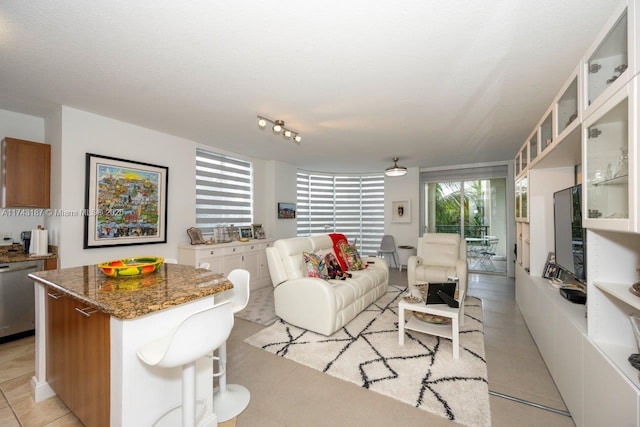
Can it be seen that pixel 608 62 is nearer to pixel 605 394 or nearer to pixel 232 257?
pixel 605 394

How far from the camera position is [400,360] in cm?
238

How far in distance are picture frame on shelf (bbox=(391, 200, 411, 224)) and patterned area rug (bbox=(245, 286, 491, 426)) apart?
338 centimetres

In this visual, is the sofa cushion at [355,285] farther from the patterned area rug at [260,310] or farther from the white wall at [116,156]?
the white wall at [116,156]

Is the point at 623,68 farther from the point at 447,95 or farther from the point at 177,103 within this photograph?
the point at 177,103

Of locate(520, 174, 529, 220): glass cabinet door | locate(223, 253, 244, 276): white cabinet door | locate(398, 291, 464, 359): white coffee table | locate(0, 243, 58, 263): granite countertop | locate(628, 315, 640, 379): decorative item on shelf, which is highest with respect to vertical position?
locate(520, 174, 529, 220): glass cabinet door

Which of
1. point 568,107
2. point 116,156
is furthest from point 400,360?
point 116,156

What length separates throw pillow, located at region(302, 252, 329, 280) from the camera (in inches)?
129

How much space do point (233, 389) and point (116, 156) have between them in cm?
310

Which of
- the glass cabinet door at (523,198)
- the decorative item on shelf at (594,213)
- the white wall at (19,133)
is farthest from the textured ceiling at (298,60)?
the decorative item on shelf at (594,213)

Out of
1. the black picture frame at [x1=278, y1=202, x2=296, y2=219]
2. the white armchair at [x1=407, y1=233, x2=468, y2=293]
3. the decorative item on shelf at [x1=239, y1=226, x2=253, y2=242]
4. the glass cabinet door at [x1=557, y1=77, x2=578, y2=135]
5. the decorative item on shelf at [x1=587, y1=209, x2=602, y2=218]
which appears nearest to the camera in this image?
the decorative item on shelf at [x1=587, y1=209, x2=602, y2=218]

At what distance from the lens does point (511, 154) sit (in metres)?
5.10

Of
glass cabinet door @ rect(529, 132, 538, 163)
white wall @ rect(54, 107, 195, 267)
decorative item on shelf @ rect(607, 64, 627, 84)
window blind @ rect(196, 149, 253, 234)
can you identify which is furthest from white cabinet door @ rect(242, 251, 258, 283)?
decorative item on shelf @ rect(607, 64, 627, 84)

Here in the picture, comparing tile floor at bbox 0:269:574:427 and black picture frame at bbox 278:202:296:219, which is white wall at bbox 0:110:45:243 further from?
black picture frame at bbox 278:202:296:219

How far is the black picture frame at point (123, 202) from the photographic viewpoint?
10.2 feet
